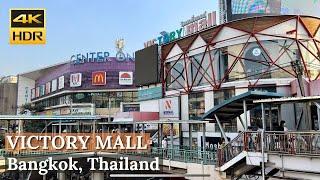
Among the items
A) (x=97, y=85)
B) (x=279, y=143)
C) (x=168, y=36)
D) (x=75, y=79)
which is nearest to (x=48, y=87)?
(x=75, y=79)

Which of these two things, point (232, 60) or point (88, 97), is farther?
point (88, 97)

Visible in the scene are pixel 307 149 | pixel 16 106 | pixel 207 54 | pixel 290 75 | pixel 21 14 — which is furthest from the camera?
pixel 16 106

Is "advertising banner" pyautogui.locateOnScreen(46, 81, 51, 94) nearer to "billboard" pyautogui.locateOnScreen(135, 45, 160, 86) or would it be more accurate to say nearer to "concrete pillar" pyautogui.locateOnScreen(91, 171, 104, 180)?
"billboard" pyautogui.locateOnScreen(135, 45, 160, 86)

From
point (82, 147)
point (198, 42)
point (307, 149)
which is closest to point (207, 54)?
point (198, 42)

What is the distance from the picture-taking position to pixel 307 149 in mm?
13305

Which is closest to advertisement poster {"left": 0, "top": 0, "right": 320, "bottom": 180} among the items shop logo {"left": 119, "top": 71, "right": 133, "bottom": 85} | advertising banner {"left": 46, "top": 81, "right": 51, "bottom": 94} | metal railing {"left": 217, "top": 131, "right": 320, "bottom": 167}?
metal railing {"left": 217, "top": 131, "right": 320, "bottom": 167}

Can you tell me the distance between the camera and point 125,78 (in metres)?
76.1

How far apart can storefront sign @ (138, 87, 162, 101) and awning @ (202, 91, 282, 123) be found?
19616 mm

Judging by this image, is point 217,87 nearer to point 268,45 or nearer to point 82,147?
point 268,45

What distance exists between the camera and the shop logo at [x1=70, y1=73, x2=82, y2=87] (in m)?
76.6

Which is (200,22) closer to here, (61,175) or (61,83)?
(61,175)

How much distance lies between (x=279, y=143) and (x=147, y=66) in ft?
95.6

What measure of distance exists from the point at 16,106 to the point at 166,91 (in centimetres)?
8249

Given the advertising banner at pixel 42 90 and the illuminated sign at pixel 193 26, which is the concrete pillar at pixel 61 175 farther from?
the advertising banner at pixel 42 90
